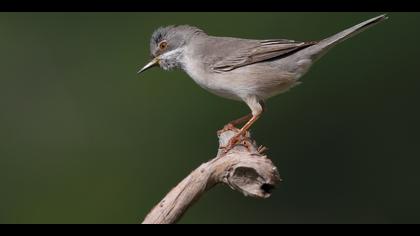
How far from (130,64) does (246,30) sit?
1.78m

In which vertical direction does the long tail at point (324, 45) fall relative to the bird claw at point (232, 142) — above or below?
above

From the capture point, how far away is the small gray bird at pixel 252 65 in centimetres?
728

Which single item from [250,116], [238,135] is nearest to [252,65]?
[250,116]

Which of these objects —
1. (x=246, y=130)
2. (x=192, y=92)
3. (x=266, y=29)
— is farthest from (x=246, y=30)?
(x=246, y=130)

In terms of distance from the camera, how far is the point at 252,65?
24.3 feet

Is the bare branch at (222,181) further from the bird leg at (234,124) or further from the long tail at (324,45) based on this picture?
the long tail at (324,45)

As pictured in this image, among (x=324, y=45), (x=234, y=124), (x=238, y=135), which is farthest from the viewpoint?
(x=234, y=124)

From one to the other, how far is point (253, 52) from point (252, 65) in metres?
0.13

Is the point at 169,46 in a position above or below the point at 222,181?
above

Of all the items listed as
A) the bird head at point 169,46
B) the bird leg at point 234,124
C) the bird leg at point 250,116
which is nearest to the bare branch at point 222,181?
the bird leg at point 250,116

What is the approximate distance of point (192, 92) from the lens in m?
12.3

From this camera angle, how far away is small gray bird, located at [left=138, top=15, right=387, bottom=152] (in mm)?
7281

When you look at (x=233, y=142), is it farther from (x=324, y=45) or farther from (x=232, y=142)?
(x=324, y=45)

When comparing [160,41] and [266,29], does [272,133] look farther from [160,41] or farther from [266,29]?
[160,41]
